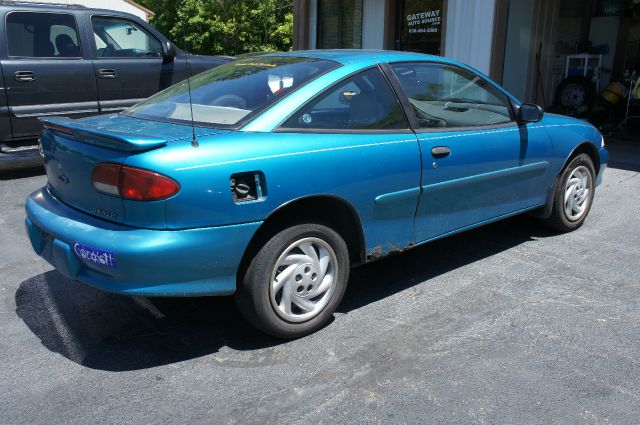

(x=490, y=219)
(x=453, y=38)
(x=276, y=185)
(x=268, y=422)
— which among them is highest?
(x=453, y=38)

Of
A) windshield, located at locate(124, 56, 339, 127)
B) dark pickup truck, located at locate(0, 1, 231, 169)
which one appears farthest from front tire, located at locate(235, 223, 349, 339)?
dark pickup truck, located at locate(0, 1, 231, 169)

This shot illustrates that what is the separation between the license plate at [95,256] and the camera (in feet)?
9.36

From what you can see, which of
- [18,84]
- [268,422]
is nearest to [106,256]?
[268,422]

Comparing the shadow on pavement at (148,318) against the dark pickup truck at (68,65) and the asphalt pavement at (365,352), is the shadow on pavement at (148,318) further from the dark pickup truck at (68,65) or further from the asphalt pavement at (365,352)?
the dark pickup truck at (68,65)

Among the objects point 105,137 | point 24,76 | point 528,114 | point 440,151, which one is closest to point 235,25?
point 24,76

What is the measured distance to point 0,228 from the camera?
5.36 m

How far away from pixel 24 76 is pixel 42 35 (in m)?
0.60

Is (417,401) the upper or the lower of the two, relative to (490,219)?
lower

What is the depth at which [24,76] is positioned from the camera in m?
6.87

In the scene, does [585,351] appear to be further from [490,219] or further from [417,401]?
[490,219]

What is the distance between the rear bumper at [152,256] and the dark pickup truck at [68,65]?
4457 millimetres

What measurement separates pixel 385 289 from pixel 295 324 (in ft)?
3.21

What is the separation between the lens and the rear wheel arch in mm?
3164

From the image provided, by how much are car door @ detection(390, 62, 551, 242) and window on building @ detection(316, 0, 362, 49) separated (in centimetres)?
878
